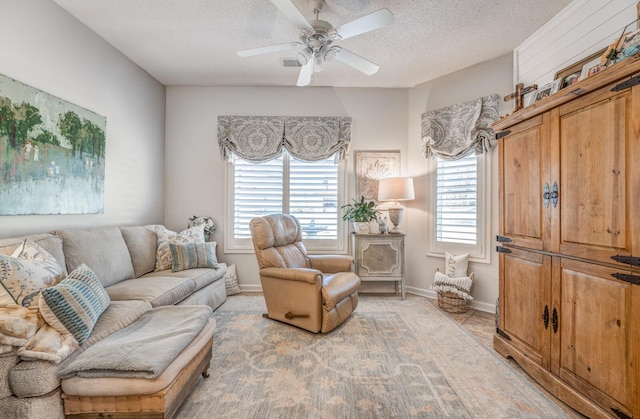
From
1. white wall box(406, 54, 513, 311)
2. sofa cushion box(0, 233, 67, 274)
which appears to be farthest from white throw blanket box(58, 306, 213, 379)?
white wall box(406, 54, 513, 311)

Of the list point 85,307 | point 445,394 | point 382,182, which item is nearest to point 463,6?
point 382,182

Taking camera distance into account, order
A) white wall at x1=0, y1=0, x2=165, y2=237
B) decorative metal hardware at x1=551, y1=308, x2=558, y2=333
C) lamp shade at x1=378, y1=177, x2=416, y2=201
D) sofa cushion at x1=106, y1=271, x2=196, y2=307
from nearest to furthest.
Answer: decorative metal hardware at x1=551, y1=308, x2=558, y2=333 < white wall at x1=0, y1=0, x2=165, y2=237 < sofa cushion at x1=106, y1=271, x2=196, y2=307 < lamp shade at x1=378, y1=177, x2=416, y2=201

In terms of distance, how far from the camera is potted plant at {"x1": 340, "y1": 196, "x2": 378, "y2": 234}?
13.2ft

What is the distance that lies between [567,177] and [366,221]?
95.3 inches

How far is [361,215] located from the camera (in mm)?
4023

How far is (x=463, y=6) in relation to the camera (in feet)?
8.52

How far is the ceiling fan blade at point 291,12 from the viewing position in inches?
77.4

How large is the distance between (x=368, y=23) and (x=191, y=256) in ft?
9.46

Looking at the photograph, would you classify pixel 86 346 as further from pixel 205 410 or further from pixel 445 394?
pixel 445 394

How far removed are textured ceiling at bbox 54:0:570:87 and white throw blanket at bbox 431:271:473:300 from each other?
2645 mm

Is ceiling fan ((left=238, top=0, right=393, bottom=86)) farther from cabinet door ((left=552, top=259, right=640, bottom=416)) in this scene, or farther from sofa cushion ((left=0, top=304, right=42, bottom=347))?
sofa cushion ((left=0, top=304, right=42, bottom=347))

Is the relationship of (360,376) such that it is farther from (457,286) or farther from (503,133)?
(503,133)

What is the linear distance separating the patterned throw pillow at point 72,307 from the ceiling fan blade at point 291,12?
2164mm

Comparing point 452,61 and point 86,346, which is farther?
point 452,61
